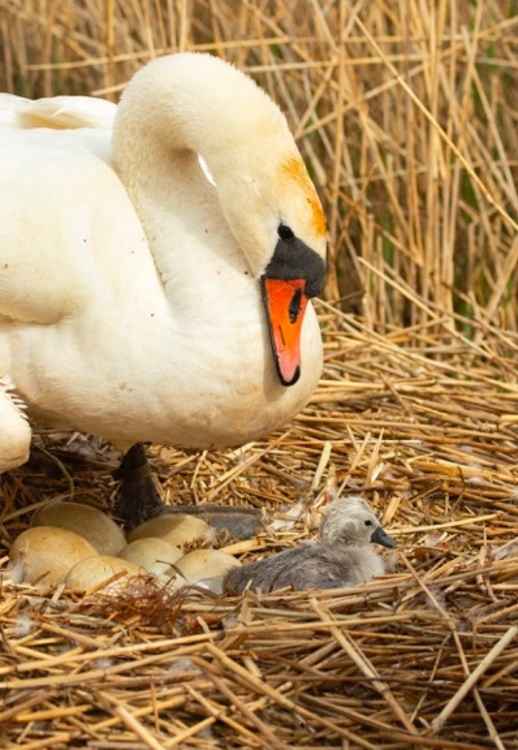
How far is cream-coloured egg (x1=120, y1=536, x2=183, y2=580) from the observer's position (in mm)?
3703

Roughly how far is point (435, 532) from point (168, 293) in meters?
0.92

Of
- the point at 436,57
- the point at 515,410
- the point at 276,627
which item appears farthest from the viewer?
the point at 436,57

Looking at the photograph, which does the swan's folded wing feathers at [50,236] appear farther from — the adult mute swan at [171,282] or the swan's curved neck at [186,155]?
the swan's curved neck at [186,155]

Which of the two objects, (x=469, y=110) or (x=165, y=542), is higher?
(x=469, y=110)

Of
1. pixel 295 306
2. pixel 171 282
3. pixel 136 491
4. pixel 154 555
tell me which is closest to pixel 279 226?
pixel 295 306

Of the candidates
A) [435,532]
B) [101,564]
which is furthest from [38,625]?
[435,532]

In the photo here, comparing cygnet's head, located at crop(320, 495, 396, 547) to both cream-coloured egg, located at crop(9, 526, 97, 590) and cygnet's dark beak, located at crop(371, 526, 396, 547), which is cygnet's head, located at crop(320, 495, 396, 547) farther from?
cream-coloured egg, located at crop(9, 526, 97, 590)

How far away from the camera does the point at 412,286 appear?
216 inches

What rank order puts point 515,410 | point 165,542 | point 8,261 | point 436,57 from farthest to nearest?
point 436,57, point 515,410, point 165,542, point 8,261

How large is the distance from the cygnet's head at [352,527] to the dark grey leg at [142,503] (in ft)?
1.23

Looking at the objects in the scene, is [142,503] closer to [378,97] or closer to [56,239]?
[56,239]

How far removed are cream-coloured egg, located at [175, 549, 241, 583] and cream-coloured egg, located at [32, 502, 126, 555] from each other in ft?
0.63

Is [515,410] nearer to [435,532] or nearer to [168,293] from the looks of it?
[435,532]

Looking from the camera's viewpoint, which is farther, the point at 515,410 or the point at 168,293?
the point at 515,410
